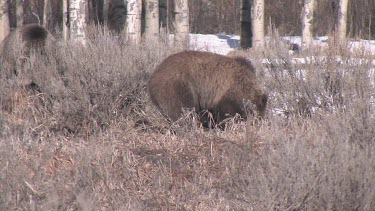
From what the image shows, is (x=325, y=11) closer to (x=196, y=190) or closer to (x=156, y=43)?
(x=156, y=43)

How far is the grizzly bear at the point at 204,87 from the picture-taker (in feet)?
25.6

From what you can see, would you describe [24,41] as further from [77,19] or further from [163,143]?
[163,143]

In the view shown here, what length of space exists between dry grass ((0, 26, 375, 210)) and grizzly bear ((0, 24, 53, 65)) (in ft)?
1.68

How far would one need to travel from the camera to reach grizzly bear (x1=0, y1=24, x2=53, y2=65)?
10.8 metres

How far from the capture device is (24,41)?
432 inches

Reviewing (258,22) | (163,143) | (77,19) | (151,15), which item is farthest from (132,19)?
(258,22)

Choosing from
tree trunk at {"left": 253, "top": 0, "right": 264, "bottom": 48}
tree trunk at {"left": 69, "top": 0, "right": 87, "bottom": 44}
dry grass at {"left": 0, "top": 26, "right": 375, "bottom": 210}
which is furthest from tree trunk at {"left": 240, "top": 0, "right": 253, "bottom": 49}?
dry grass at {"left": 0, "top": 26, "right": 375, "bottom": 210}

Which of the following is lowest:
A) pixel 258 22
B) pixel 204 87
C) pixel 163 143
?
pixel 163 143

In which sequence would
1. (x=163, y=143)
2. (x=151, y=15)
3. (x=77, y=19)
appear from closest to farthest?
(x=163, y=143), (x=77, y=19), (x=151, y=15)

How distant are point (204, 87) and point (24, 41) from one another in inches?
159

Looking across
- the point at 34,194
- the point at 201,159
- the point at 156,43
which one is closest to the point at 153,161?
the point at 201,159

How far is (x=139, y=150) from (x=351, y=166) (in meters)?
2.59

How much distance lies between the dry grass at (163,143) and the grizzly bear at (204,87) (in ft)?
0.98

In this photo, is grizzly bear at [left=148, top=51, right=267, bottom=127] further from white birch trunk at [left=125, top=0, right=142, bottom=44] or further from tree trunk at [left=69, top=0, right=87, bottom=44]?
tree trunk at [left=69, top=0, right=87, bottom=44]
